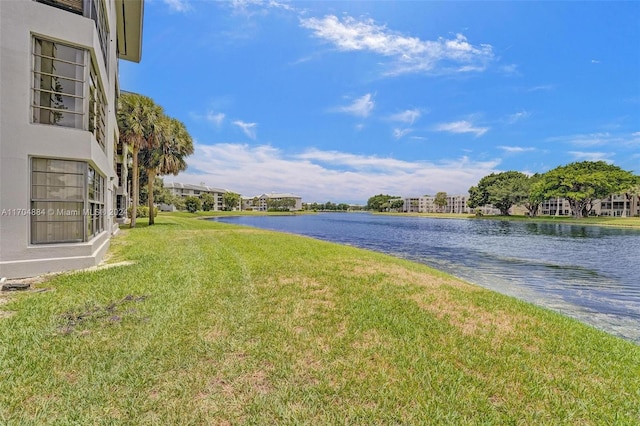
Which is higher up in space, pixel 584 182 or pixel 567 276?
pixel 584 182

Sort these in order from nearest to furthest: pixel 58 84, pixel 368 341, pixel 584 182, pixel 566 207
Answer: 1. pixel 368 341
2. pixel 58 84
3. pixel 584 182
4. pixel 566 207

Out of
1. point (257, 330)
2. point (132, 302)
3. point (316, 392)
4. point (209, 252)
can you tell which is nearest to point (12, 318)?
point (132, 302)

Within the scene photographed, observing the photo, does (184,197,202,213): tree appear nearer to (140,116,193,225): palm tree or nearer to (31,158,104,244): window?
(140,116,193,225): palm tree

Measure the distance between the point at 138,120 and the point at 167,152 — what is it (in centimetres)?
354

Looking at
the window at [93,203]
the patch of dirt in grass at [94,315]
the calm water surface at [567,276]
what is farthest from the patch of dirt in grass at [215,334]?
the calm water surface at [567,276]

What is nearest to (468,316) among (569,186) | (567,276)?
(567,276)

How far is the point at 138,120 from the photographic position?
2327cm

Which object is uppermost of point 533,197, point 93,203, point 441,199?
point 441,199

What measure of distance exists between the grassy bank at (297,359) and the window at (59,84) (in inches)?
177

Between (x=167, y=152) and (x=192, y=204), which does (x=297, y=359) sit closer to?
(x=167, y=152)

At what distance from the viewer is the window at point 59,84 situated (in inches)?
317

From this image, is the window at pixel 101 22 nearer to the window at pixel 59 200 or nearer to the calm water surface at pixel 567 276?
the window at pixel 59 200

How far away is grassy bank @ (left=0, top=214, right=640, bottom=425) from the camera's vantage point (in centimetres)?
311

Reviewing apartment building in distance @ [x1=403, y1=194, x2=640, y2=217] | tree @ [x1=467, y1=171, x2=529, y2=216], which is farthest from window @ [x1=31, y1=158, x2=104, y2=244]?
apartment building in distance @ [x1=403, y1=194, x2=640, y2=217]
